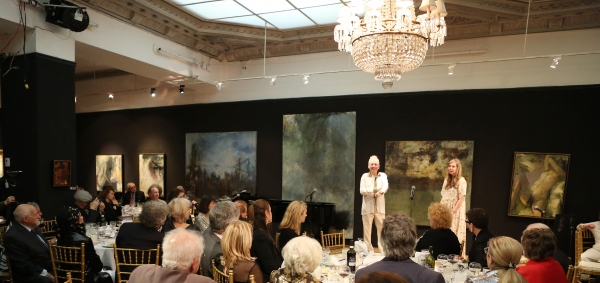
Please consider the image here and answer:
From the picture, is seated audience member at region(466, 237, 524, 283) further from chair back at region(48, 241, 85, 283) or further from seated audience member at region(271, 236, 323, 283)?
chair back at region(48, 241, 85, 283)

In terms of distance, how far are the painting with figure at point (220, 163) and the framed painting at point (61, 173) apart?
4.05 metres

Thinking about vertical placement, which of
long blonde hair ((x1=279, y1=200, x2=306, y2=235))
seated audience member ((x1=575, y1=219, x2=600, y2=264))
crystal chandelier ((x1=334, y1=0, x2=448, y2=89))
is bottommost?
seated audience member ((x1=575, y1=219, x2=600, y2=264))

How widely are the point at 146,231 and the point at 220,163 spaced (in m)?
5.87

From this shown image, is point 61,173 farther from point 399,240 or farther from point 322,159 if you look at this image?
point 399,240

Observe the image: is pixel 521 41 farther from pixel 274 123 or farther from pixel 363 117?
pixel 274 123

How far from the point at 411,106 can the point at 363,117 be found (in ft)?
3.46

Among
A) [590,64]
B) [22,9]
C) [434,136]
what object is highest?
[22,9]

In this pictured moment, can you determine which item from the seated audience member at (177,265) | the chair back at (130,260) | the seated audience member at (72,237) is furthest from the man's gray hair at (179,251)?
the seated audience member at (72,237)

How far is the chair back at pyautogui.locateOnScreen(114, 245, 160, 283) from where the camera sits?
3.67 meters

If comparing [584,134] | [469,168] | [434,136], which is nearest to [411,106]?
[434,136]

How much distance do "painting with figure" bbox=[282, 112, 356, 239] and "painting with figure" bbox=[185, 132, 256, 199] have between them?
3.34 feet

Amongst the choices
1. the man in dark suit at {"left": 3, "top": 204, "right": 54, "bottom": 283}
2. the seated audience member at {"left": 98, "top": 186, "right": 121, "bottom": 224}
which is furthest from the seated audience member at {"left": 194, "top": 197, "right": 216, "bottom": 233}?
the seated audience member at {"left": 98, "top": 186, "right": 121, "bottom": 224}

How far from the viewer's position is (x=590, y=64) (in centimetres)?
654

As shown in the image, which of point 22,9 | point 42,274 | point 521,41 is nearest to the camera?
point 42,274
